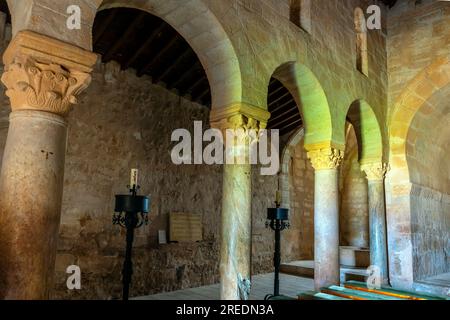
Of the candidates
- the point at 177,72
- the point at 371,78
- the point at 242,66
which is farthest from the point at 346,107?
the point at 177,72

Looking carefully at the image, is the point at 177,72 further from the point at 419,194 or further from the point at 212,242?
the point at 419,194

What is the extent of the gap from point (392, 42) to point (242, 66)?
189 inches

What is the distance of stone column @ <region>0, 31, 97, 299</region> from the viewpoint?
2209mm

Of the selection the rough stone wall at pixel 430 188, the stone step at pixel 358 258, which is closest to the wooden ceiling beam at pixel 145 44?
the rough stone wall at pixel 430 188

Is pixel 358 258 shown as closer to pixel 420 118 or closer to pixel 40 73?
pixel 420 118

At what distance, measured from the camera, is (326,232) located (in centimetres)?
520

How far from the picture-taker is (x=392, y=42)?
726 cm

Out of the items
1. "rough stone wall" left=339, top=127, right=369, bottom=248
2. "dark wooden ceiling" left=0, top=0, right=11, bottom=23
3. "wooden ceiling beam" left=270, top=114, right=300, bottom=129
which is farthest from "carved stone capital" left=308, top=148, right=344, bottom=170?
"rough stone wall" left=339, top=127, right=369, bottom=248

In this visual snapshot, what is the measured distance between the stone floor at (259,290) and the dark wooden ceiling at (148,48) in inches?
150

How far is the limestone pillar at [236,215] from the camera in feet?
12.0

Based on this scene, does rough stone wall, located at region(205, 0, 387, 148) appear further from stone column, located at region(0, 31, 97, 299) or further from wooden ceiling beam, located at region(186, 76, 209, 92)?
wooden ceiling beam, located at region(186, 76, 209, 92)

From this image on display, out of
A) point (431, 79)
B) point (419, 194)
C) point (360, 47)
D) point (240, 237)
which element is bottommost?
point (240, 237)
